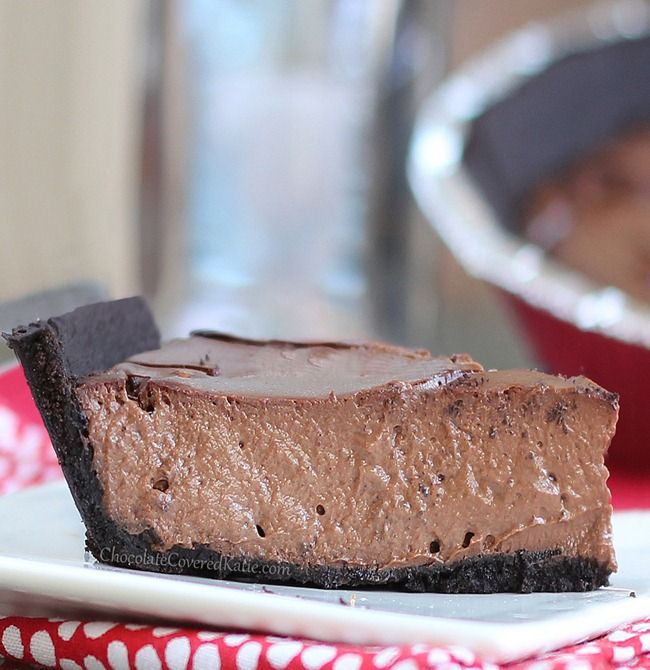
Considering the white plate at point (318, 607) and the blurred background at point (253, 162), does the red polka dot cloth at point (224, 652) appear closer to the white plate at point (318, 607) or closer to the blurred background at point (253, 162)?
the white plate at point (318, 607)

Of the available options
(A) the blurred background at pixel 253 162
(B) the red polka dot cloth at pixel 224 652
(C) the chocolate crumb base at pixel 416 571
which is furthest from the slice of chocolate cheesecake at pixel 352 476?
(A) the blurred background at pixel 253 162

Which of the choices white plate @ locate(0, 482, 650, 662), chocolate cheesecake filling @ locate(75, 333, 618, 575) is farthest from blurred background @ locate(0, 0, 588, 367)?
white plate @ locate(0, 482, 650, 662)

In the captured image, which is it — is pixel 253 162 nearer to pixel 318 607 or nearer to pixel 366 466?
pixel 366 466

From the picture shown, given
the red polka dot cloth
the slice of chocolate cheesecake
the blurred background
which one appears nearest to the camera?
the red polka dot cloth

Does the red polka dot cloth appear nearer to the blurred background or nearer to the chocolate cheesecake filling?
the chocolate cheesecake filling

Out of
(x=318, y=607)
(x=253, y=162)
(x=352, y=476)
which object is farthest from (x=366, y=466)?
(x=253, y=162)

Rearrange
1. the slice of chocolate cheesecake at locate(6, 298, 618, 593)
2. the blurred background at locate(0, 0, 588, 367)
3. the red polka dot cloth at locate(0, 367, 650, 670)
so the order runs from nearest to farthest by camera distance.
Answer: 1. the red polka dot cloth at locate(0, 367, 650, 670)
2. the slice of chocolate cheesecake at locate(6, 298, 618, 593)
3. the blurred background at locate(0, 0, 588, 367)

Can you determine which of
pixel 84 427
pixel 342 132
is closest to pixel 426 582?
pixel 84 427
